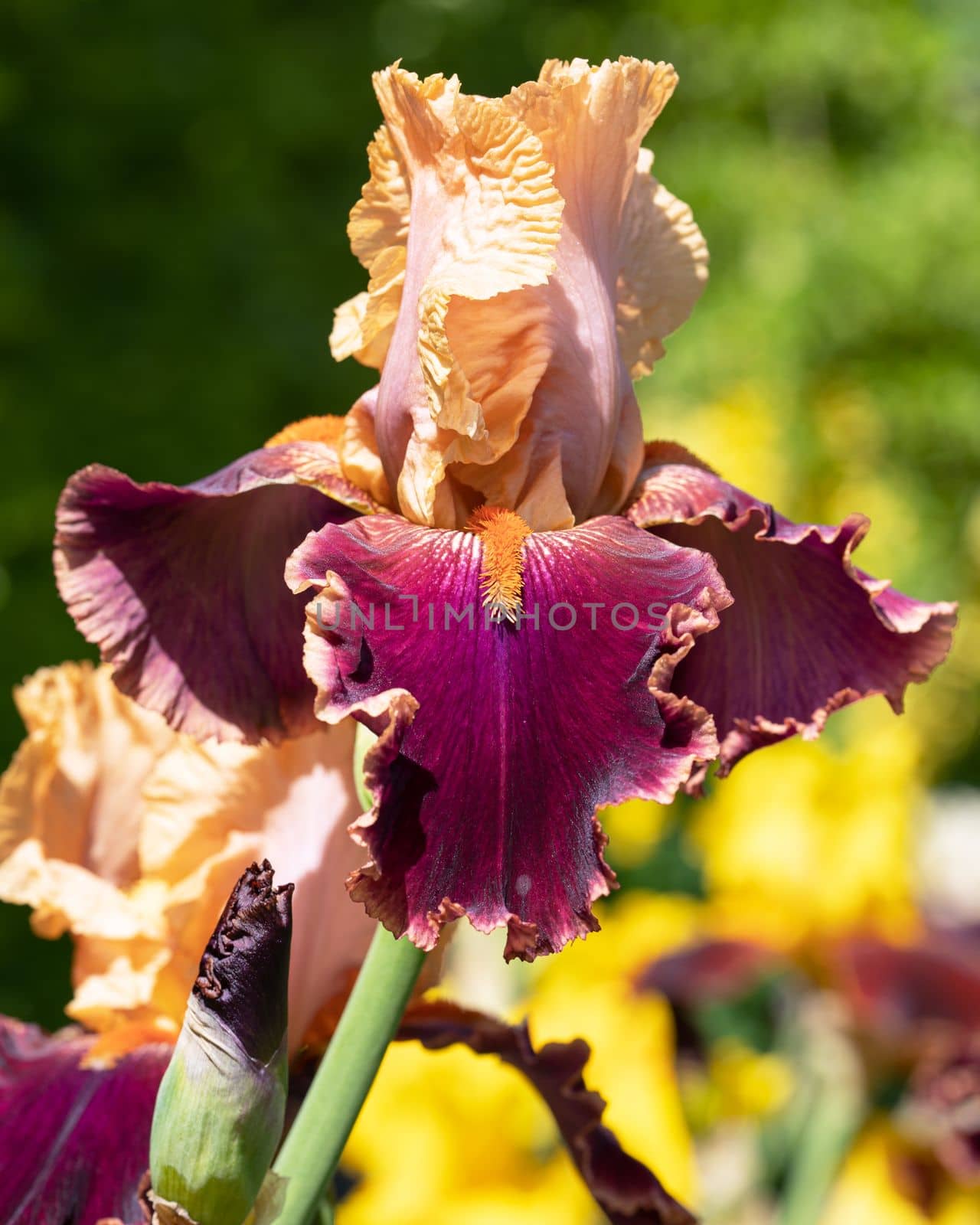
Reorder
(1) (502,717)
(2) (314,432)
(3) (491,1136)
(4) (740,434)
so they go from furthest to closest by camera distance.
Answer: (4) (740,434) → (3) (491,1136) → (2) (314,432) → (1) (502,717)

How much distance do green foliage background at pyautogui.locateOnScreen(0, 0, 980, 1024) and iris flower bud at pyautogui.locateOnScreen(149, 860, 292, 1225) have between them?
4.15 m

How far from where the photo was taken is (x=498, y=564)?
0.71 m

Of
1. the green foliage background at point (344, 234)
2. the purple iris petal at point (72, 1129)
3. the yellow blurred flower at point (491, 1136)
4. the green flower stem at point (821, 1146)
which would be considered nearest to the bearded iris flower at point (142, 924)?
the purple iris petal at point (72, 1129)

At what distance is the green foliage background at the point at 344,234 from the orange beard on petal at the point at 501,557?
163 inches

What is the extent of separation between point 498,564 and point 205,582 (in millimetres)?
→ 199

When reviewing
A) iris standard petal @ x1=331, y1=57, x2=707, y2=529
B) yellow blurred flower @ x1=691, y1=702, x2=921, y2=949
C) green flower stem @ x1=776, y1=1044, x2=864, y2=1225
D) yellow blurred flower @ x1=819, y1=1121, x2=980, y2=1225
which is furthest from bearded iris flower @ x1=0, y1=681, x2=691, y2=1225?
yellow blurred flower @ x1=691, y1=702, x2=921, y2=949

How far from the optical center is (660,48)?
972cm

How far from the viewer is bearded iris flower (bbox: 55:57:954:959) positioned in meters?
0.64

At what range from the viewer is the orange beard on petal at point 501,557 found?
69cm

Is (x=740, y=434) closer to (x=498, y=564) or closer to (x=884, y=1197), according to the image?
(x=884, y=1197)

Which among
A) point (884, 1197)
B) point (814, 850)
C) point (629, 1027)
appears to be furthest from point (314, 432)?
point (814, 850)

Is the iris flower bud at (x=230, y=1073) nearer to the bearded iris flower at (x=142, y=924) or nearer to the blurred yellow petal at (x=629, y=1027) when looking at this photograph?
the bearded iris flower at (x=142, y=924)

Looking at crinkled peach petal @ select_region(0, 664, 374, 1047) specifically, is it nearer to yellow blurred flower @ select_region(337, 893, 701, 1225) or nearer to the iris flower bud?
the iris flower bud

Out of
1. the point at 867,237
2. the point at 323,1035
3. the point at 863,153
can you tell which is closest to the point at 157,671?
the point at 323,1035
